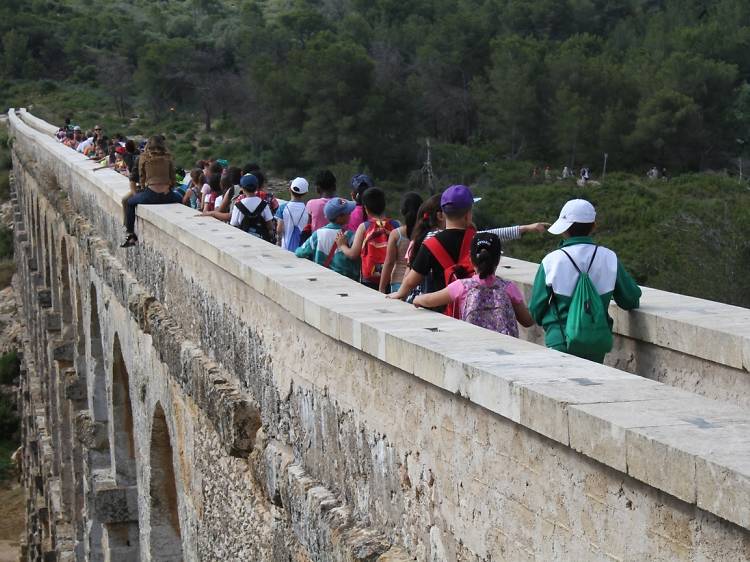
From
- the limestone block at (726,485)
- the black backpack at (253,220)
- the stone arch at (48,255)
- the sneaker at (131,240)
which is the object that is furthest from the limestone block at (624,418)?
the stone arch at (48,255)

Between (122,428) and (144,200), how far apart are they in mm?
3536

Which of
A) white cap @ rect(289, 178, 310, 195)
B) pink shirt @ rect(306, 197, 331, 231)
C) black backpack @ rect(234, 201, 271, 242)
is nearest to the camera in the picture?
pink shirt @ rect(306, 197, 331, 231)

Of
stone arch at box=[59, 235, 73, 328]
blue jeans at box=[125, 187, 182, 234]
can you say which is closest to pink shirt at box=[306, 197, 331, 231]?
blue jeans at box=[125, 187, 182, 234]

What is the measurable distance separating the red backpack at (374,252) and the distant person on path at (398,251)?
0.23 m

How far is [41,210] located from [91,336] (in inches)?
277

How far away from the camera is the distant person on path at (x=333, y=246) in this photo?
574 centimetres

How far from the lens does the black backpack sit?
6988 mm

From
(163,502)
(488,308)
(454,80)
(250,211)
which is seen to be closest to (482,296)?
(488,308)

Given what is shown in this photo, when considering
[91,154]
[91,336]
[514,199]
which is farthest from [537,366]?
[514,199]

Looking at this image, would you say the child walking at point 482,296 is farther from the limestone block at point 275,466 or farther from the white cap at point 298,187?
the white cap at point 298,187

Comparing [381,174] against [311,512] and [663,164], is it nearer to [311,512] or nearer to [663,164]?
[663,164]

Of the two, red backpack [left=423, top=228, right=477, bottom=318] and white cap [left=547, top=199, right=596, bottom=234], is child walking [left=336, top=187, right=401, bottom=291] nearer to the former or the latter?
red backpack [left=423, top=228, right=477, bottom=318]

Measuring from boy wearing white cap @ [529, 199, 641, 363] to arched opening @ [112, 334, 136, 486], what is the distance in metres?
7.15

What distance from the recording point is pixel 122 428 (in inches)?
423
